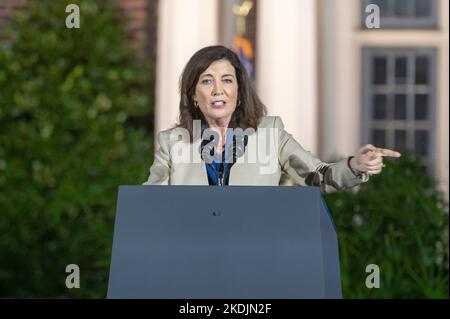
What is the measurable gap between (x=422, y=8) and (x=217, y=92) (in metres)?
4.31

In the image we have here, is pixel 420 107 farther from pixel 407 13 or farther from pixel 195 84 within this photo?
pixel 195 84

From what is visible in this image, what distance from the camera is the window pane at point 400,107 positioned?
5.84 meters

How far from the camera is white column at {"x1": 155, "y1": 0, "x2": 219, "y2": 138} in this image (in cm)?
530

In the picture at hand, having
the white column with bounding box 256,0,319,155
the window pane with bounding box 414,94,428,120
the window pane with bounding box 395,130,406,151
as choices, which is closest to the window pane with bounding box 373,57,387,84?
the window pane with bounding box 414,94,428,120

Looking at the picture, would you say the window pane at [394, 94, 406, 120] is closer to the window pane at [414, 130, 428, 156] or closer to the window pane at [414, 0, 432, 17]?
the window pane at [414, 130, 428, 156]

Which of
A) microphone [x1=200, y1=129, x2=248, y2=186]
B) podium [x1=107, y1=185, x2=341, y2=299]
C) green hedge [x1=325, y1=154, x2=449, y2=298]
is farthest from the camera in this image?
green hedge [x1=325, y1=154, x2=449, y2=298]

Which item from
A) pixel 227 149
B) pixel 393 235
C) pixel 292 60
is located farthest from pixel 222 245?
pixel 292 60

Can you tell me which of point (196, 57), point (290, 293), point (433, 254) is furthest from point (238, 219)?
point (433, 254)

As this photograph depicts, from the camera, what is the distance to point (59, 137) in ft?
18.6

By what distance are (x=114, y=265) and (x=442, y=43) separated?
4499mm

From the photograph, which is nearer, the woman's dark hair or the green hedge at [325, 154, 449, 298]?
the woman's dark hair

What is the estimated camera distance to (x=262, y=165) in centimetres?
184

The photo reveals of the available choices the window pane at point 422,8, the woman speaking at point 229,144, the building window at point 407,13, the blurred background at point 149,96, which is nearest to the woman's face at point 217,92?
the woman speaking at point 229,144

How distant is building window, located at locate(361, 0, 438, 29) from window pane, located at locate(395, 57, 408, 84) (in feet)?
0.78
